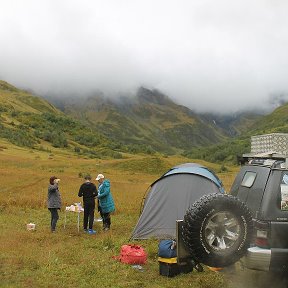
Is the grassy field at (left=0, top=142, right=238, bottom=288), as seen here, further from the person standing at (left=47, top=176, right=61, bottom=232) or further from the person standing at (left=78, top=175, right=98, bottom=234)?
the person standing at (left=78, top=175, right=98, bottom=234)

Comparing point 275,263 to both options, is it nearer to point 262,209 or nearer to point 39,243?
point 262,209

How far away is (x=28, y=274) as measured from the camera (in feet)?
32.6

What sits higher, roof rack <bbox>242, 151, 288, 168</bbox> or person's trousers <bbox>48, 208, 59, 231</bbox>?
roof rack <bbox>242, 151, 288, 168</bbox>

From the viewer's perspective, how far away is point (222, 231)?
7637 mm

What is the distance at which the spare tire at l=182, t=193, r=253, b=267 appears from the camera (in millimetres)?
7445

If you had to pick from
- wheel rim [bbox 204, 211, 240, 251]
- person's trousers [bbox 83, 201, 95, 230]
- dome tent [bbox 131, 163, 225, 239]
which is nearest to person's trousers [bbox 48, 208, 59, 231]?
person's trousers [bbox 83, 201, 95, 230]

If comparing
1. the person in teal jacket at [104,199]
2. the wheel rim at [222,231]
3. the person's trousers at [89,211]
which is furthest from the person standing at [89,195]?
the wheel rim at [222,231]

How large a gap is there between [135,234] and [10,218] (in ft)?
20.2

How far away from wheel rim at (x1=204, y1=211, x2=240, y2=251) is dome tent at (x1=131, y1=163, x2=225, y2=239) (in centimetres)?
657

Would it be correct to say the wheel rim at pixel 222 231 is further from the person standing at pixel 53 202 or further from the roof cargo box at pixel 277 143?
the person standing at pixel 53 202

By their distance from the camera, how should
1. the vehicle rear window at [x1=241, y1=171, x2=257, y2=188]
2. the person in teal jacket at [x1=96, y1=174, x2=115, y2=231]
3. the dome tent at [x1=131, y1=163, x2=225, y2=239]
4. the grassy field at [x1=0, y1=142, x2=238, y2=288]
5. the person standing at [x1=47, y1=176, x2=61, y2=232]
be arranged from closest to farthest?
the vehicle rear window at [x1=241, y1=171, x2=257, y2=188] < the grassy field at [x1=0, y1=142, x2=238, y2=288] < the dome tent at [x1=131, y1=163, x2=225, y2=239] < the person standing at [x1=47, y1=176, x2=61, y2=232] < the person in teal jacket at [x1=96, y1=174, x2=115, y2=231]

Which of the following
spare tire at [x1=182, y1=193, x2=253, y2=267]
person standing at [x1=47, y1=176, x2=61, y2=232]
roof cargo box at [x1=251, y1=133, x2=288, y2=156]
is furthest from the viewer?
person standing at [x1=47, y1=176, x2=61, y2=232]

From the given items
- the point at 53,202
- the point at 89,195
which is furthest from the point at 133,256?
the point at 53,202

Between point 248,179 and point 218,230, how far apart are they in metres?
1.62
